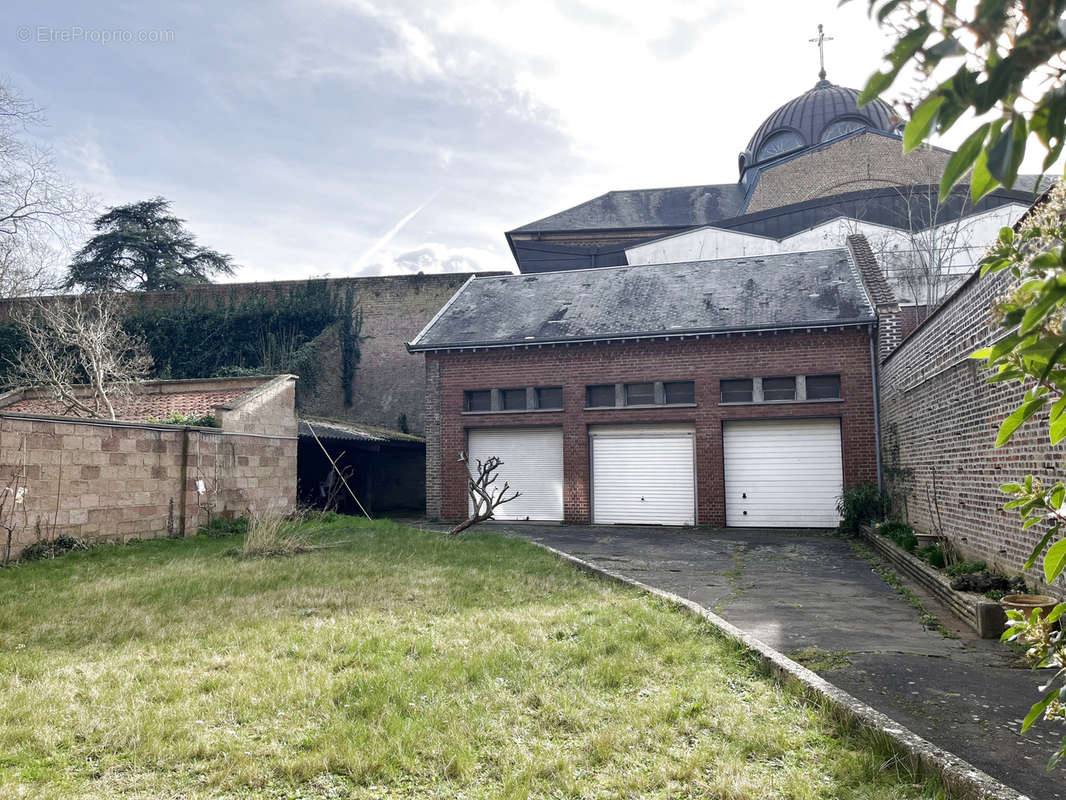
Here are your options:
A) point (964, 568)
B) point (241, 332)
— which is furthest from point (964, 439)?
point (241, 332)

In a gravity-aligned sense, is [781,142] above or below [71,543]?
above

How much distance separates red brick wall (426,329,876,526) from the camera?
15.9m

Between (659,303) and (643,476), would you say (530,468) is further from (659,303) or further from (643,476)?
(659,303)

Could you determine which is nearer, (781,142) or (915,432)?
(915,432)

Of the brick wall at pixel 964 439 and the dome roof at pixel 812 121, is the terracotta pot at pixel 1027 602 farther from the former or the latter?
the dome roof at pixel 812 121

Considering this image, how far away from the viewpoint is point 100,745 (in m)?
3.75

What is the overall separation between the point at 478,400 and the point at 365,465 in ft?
22.3

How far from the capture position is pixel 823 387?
16234 mm

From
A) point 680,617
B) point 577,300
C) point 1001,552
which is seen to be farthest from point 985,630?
point 577,300

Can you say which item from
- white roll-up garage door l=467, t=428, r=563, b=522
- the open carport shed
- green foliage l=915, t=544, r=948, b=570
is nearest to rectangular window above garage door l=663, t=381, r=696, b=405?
white roll-up garage door l=467, t=428, r=563, b=522

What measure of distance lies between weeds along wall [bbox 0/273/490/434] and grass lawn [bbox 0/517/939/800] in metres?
19.6

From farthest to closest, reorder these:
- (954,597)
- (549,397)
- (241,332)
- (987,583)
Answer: (241,332) < (549,397) < (954,597) < (987,583)

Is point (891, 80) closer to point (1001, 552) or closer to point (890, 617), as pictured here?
point (890, 617)

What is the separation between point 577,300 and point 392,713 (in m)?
16.7
